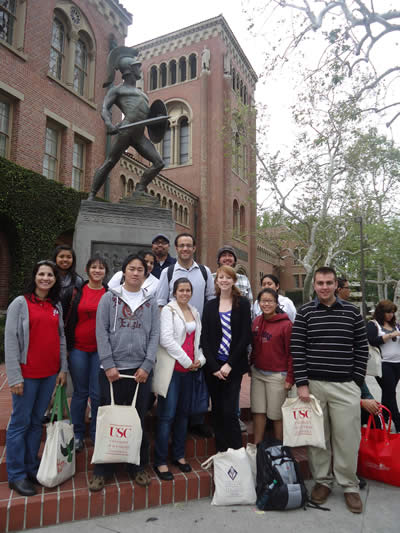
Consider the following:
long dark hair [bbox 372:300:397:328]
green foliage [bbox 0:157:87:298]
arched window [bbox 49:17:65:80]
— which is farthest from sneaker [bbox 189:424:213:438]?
arched window [bbox 49:17:65:80]

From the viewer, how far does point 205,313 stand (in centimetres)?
363

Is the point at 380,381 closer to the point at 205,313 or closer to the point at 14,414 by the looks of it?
the point at 205,313

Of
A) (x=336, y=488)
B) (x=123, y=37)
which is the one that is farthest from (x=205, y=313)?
(x=123, y=37)

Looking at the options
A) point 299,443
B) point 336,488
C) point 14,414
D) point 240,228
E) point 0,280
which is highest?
point 240,228

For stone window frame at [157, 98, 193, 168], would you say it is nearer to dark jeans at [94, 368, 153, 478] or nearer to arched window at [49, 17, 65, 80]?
arched window at [49, 17, 65, 80]

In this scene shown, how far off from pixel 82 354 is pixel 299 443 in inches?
82.9

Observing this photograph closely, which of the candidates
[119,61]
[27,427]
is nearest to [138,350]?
[27,427]

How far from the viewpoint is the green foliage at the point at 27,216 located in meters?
11.7

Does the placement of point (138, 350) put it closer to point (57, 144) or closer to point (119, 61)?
point (119, 61)

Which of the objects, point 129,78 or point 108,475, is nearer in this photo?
point 108,475

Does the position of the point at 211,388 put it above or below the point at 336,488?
above

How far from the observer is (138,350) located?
3.14 m

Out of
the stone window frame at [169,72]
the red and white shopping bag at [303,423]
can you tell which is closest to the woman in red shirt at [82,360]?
the red and white shopping bag at [303,423]

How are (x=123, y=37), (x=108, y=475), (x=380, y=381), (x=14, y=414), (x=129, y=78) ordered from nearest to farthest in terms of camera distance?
1. (x=14, y=414)
2. (x=108, y=475)
3. (x=380, y=381)
4. (x=129, y=78)
5. (x=123, y=37)
